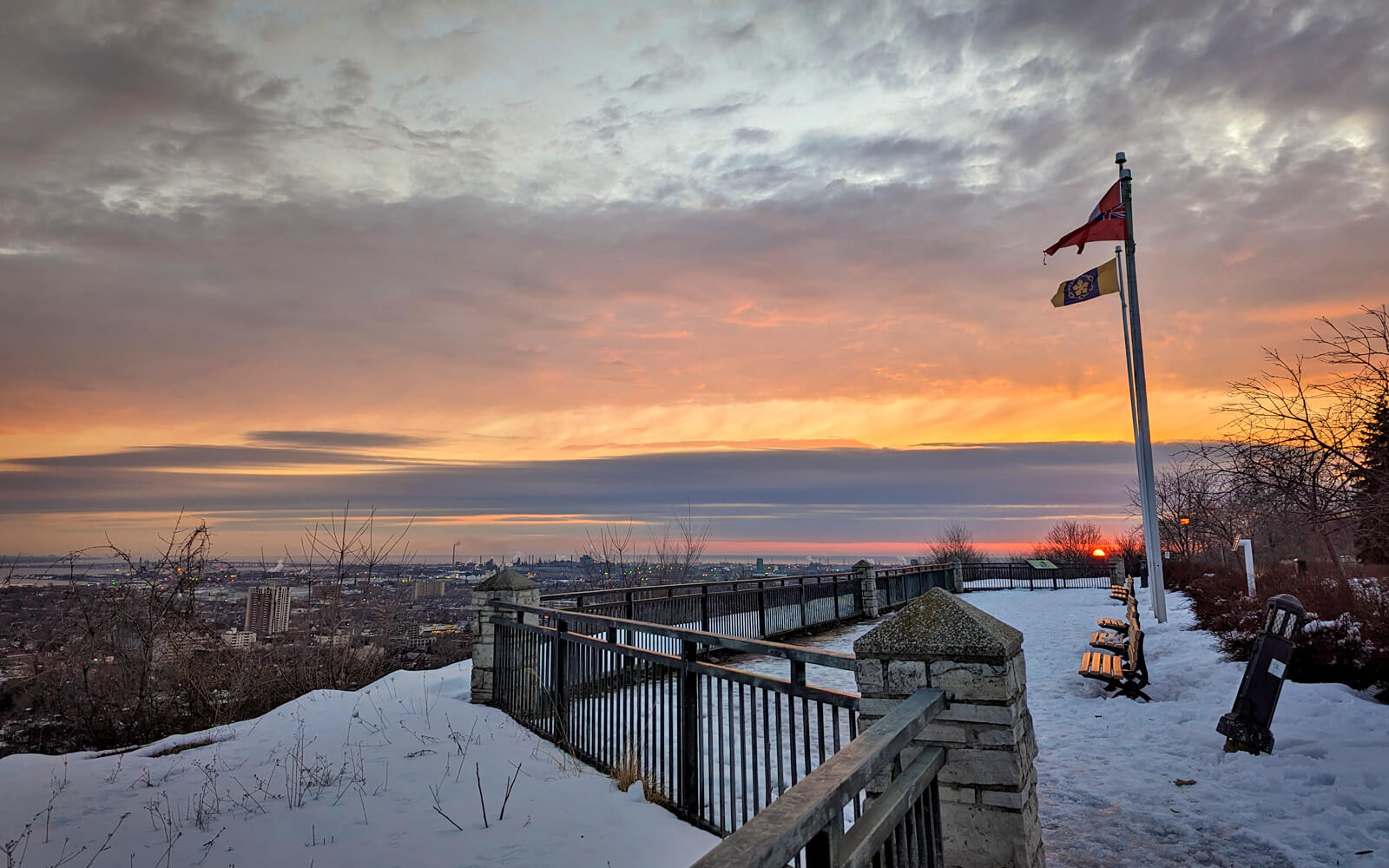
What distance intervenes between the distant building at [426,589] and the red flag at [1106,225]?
57.1ft

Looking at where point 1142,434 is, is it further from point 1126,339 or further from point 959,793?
point 959,793

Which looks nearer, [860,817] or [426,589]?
[860,817]

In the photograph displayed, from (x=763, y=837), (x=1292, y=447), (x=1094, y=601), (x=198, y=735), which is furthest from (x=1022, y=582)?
(x=763, y=837)

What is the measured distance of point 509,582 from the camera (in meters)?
9.02

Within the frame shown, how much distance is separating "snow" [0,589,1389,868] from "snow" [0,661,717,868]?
20 mm

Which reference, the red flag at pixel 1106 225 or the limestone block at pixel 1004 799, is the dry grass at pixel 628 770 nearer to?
the limestone block at pixel 1004 799

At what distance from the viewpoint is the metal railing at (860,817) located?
1.60m

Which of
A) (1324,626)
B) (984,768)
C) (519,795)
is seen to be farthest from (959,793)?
(1324,626)

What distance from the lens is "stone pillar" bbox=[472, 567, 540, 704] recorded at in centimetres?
896

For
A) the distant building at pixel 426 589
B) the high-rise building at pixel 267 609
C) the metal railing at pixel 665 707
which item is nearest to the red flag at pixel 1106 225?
the metal railing at pixel 665 707

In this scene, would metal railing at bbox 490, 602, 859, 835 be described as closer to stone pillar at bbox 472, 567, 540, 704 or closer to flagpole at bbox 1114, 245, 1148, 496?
stone pillar at bbox 472, 567, 540, 704

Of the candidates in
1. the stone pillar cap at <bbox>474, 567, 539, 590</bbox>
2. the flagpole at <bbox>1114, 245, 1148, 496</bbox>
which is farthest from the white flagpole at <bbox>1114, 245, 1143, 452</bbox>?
the stone pillar cap at <bbox>474, 567, 539, 590</bbox>

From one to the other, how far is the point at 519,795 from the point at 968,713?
13.3 feet

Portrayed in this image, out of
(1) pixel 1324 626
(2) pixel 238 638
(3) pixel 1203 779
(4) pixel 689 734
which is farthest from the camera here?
(2) pixel 238 638
